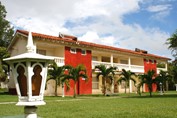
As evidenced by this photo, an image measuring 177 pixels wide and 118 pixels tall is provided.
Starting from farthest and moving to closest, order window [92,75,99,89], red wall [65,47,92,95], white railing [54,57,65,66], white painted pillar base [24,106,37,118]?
1. window [92,75,99,89]
2. red wall [65,47,92,95]
3. white railing [54,57,65,66]
4. white painted pillar base [24,106,37,118]

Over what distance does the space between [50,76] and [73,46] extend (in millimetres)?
6738

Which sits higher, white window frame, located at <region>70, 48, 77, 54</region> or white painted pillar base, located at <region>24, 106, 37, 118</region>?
white window frame, located at <region>70, 48, 77, 54</region>

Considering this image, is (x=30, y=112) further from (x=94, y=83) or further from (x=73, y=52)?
(x=94, y=83)

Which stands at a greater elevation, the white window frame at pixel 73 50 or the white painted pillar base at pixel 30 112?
the white window frame at pixel 73 50

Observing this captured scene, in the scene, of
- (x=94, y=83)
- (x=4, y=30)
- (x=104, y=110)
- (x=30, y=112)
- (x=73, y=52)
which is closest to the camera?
(x=30, y=112)

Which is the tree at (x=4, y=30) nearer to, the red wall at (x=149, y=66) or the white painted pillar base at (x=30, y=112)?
the red wall at (x=149, y=66)

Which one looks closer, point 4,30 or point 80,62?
point 80,62

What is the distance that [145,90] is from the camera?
46.2 meters

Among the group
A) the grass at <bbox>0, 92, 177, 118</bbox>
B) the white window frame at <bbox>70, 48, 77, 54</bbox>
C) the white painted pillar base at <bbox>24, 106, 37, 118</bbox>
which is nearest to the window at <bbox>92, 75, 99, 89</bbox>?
the white window frame at <bbox>70, 48, 77, 54</bbox>

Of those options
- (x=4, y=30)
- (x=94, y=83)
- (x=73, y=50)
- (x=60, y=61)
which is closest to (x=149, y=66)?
(x=94, y=83)

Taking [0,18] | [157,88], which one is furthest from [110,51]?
[0,18]

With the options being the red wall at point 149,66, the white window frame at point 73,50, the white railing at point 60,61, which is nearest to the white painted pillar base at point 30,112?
the white railing at point 60,61

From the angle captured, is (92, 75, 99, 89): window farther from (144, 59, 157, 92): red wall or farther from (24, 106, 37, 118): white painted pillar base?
(24, 106, 37, 118): white painted pillar base

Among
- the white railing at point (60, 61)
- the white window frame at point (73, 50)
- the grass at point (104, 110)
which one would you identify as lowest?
the grass at point (104, 110)
